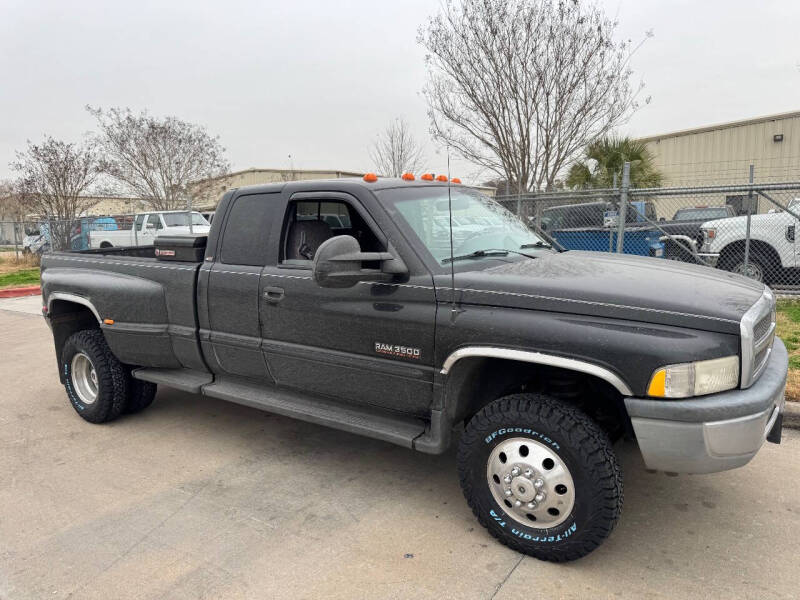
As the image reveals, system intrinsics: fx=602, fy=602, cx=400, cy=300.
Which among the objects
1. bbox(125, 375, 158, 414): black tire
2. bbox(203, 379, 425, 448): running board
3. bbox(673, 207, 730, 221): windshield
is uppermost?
bbox(673, 207, 730, 221): windshield

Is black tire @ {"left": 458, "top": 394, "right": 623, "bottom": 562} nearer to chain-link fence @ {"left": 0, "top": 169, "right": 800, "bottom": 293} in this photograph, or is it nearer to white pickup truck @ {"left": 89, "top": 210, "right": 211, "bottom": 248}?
chain-link fence @ {"left": 0, "top": 169, "right": 800, "bottom": 293}

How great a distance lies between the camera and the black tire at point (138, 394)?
500 cm

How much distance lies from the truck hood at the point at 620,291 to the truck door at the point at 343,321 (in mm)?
306

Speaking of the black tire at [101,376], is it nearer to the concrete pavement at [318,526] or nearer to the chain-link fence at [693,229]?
the concrete pavement at [318,526]

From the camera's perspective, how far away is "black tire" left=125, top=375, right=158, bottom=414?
5.00 metres

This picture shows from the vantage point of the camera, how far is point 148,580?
9.39ft

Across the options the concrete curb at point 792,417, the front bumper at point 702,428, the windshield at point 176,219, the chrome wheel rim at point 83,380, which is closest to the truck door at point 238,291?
the chrome wheel rim at point 83,380

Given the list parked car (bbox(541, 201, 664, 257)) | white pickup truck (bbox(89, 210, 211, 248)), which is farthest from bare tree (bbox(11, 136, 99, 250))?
parked car (bbox(541, 201, 664, 257))

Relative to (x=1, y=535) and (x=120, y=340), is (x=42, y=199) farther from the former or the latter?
(x=1, y=535)

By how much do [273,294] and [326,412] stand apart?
81 cm

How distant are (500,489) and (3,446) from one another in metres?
3.91

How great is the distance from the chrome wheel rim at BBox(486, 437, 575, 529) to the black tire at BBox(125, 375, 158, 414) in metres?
3.29

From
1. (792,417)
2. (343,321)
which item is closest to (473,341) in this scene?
(343,321)

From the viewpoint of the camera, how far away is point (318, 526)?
3307mm
